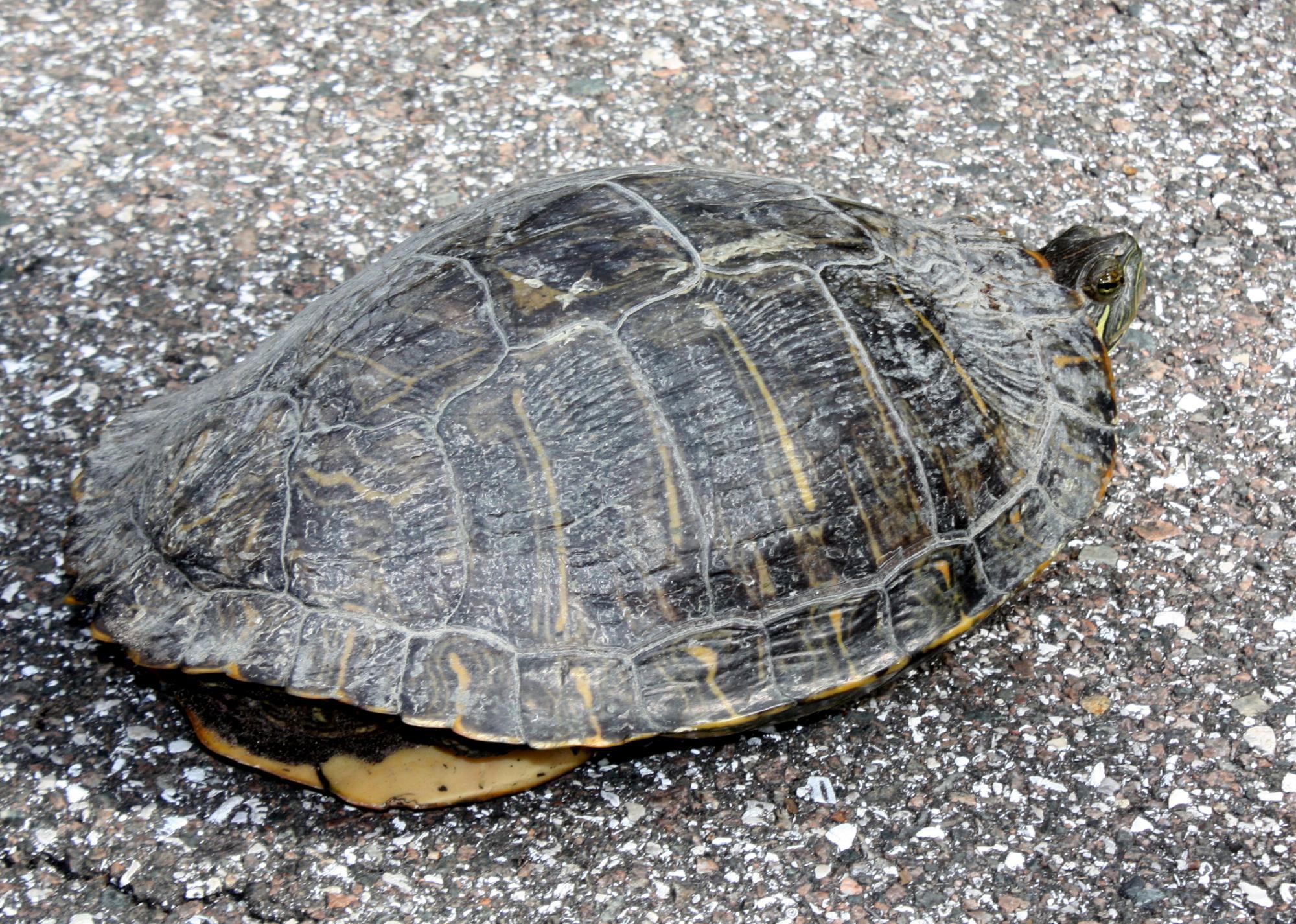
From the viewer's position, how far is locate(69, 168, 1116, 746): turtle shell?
2.78m

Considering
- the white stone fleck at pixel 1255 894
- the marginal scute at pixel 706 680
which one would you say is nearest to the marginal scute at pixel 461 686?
the marginal scute at pixel 706 680

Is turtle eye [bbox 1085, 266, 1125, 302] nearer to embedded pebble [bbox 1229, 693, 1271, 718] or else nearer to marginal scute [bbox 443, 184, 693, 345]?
embedded pebble [bbox 1229, 693, 1271, 718]

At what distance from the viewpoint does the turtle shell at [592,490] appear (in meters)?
2.78

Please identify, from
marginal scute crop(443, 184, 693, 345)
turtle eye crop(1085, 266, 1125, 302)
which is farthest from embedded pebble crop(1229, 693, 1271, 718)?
marginal scute crop(443, 184, 693, 345)

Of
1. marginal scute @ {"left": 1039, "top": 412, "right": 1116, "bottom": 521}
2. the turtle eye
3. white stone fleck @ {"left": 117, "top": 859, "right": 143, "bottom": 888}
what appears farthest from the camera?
the turtle eye

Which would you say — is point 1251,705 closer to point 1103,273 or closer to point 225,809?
point 1103,273

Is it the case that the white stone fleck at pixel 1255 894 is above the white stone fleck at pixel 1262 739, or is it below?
below

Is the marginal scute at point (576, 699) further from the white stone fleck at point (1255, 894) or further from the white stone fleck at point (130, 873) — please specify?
the white stone fleck at point (1255, 894)

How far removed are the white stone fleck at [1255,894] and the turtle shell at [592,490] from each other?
844 mm

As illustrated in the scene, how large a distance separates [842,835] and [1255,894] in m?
0.93

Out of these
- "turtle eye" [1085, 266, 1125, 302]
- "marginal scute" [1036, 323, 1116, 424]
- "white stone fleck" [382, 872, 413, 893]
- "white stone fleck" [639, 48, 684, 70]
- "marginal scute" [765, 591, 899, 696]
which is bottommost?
"white stone fleck" [382, 872, 413, 893]

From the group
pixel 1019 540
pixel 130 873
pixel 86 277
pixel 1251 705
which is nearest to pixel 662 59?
pixel 86 277

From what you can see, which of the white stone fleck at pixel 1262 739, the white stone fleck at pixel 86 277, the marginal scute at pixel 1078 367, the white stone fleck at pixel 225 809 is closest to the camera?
the white stone fleck at pixel 225 809

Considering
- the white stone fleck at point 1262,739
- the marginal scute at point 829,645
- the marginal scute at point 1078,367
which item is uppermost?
the marginal scute at point 1078,367
